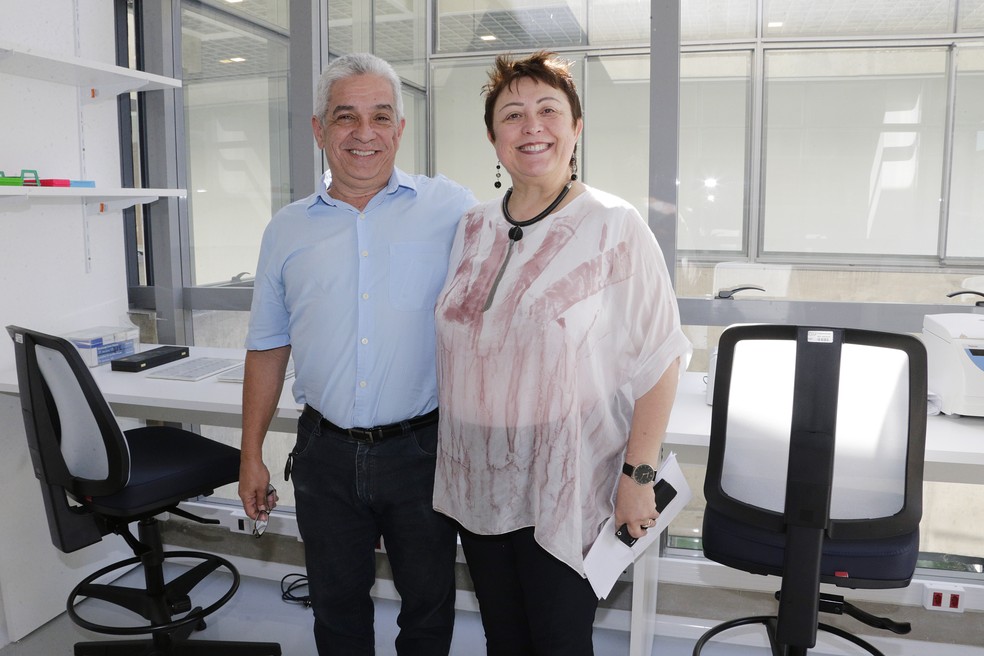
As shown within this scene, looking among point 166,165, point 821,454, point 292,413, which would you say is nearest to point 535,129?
point 821,454

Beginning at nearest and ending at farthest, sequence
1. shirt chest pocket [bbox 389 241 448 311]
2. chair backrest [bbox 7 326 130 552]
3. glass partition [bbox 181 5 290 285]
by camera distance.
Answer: shirt chest pocket [bbox 389 241 448 311], chair backrest [bbox 7 326 130 552], glass partition [bbox 181 5 290 285]

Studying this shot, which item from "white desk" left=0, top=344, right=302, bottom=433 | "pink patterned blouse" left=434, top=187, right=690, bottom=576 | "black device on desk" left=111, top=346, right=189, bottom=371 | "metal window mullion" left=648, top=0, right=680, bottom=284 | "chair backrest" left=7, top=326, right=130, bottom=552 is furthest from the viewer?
"black device on desk" left=111, top=346, right=189, bottom=371

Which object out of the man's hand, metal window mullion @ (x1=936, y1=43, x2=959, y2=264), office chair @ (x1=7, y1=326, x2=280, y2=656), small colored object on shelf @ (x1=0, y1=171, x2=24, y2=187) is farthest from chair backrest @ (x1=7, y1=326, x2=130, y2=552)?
metal window mullion @ (x1=936, y1=43, x2=959, y2=264)

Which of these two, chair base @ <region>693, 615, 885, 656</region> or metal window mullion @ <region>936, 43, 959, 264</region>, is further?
metal window mullion @ <region>936, 43, 959, 264</region>

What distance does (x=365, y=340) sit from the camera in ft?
5.13

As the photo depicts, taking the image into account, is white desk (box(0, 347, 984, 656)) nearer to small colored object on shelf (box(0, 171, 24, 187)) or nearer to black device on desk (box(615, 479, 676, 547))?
black device on desk (box(615, 479, 676, 547))

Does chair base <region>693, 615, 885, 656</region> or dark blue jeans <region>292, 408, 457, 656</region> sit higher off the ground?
dark blue jeans <region>292, 408, 457, 656</region>

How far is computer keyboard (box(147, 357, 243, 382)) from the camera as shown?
8.30 feet

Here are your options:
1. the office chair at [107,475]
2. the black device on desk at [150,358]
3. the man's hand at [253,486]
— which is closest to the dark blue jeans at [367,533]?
the man's hand at [253,486]

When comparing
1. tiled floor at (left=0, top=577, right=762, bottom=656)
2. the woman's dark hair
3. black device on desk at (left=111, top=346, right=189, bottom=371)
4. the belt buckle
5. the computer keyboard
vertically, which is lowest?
tiled floor at (left=0, top=577, right=762, bottom=656)

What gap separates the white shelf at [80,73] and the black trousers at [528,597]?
1.99m

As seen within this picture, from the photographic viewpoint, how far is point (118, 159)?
3020 mm

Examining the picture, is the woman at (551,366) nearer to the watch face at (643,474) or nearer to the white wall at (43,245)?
the watch face at (643,474)

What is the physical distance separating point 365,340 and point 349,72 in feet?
1.82
